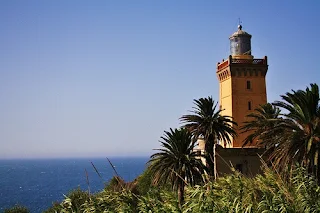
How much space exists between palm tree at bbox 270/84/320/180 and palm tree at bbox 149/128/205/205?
6666 mm

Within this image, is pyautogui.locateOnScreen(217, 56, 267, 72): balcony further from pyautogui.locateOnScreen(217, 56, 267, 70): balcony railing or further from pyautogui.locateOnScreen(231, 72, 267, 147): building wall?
pyautogui.locateOnScreen(231, 72, 267, 147): building wall

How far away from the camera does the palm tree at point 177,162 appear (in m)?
27.4

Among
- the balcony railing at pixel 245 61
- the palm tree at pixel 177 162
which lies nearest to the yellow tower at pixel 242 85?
the balcony railing at pixel 245 61

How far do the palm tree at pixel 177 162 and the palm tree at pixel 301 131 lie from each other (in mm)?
6666

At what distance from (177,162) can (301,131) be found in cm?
913

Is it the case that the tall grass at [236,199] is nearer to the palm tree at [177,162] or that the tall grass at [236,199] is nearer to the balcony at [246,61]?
the palm tree at [177,162]

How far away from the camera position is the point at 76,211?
59.4 ft

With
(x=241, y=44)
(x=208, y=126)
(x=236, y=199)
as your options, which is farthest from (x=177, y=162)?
(x=241, y=44)

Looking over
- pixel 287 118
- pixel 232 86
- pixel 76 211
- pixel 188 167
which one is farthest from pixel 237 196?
pixel 232 86

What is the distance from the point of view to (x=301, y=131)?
21.9 metres

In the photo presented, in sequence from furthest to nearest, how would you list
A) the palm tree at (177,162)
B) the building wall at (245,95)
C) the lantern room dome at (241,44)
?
the lantern room dome at (241,44) → the building wall at (245,95) → the palm tree at (177,162)

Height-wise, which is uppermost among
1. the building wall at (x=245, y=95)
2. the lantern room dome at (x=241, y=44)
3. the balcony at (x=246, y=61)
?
the lantern room dome at (x=241, y=44)

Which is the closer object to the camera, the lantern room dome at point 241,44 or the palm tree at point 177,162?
the palm tree at point 177,162

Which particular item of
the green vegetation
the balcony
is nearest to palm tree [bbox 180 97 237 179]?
the green vegetation
